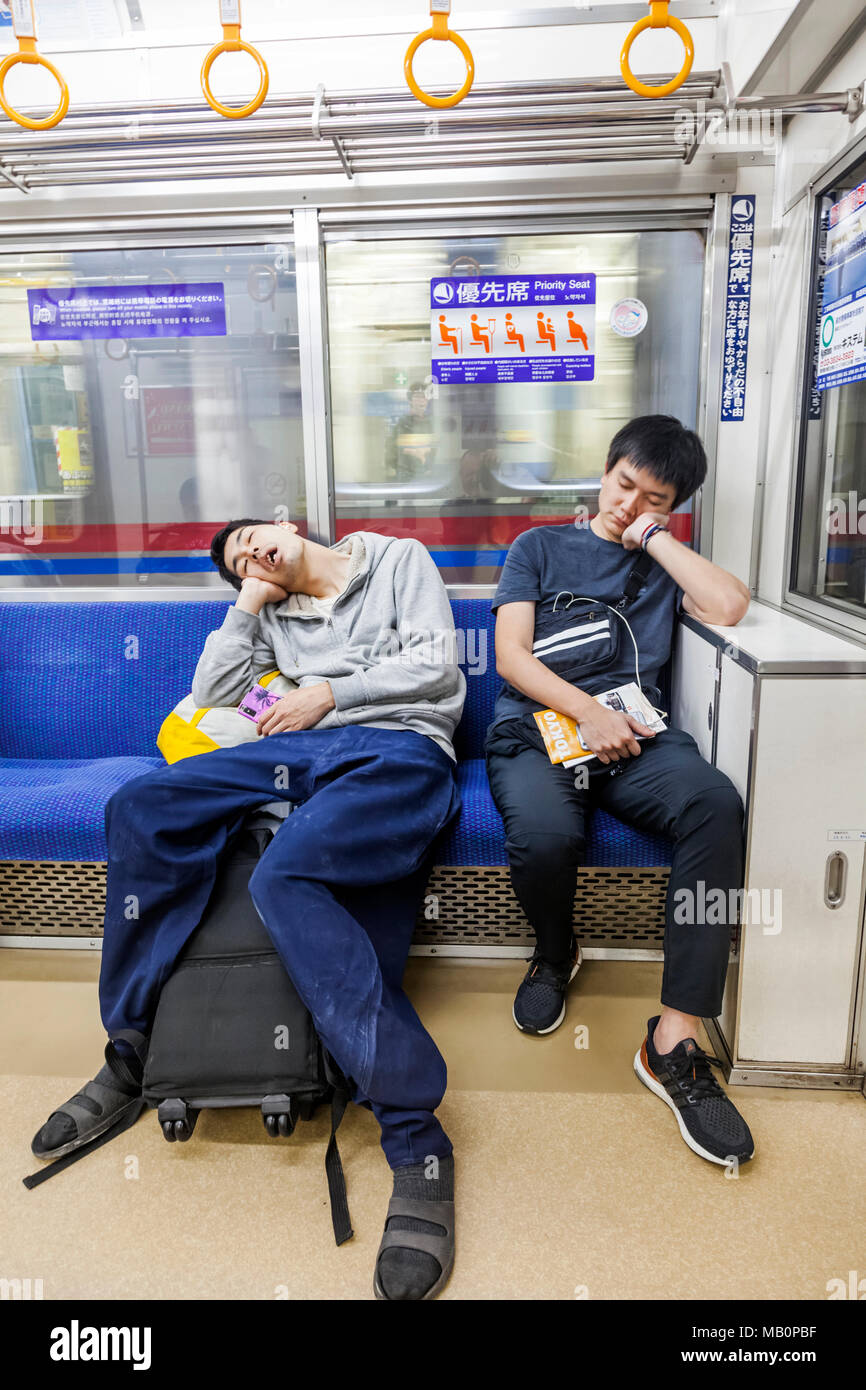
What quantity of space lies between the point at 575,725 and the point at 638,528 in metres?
0.60

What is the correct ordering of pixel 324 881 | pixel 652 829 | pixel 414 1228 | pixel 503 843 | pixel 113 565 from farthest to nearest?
pixel 113 565, pixel 503 843, pixel 652 829, pixel 324 881, pixel 414 1228

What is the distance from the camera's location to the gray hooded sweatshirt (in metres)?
2.39

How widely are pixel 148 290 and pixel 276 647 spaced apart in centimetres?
143

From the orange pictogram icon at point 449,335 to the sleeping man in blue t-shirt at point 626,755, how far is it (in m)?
0.74

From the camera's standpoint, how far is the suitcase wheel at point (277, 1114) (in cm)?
181

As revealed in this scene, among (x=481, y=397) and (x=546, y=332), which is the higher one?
(x=546, y=332)

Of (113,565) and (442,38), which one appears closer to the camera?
(442,38)

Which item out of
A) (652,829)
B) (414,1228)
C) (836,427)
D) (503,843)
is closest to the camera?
(414,1228)

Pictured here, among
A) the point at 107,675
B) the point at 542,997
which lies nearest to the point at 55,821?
the point at 107,675

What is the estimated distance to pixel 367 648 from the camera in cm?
251

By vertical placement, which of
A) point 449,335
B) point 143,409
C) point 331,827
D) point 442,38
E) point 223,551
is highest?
point 442,38

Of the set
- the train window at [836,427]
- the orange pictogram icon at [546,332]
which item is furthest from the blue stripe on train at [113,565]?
the train window at [836,427]

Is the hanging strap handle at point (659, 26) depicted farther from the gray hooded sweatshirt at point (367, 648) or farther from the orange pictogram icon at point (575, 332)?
the gray hooded sweatshirt at point (367, 648)

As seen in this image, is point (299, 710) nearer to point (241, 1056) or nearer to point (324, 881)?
point (324, 881)
